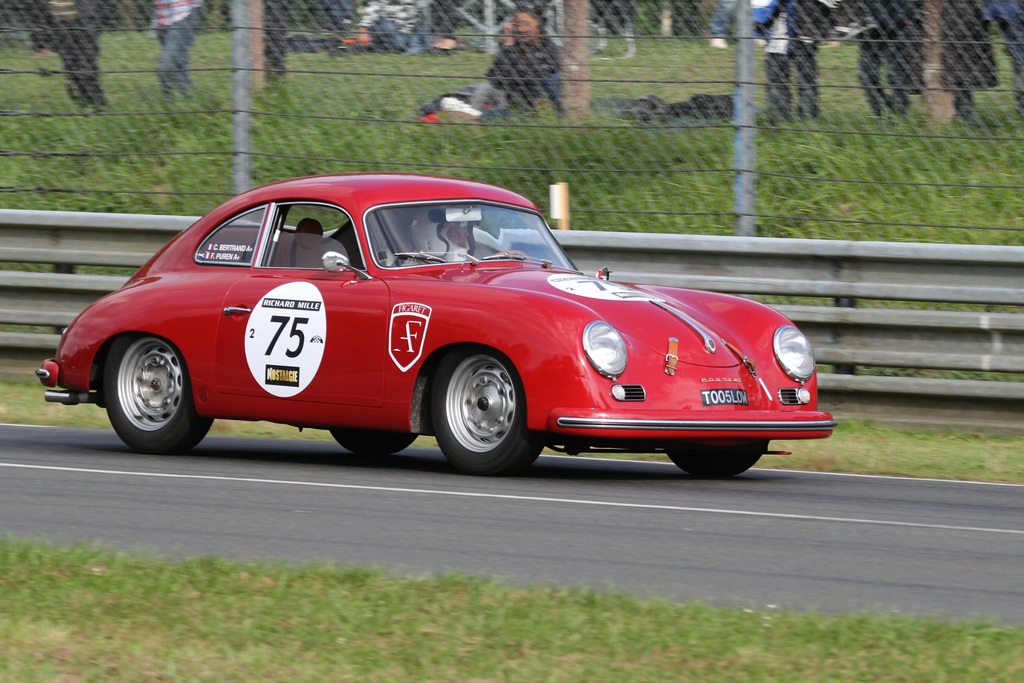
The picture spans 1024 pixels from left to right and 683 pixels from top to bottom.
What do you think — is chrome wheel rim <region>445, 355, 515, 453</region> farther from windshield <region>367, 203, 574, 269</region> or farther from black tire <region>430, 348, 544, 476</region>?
windshield <region>367, 203, 574, 269</region>

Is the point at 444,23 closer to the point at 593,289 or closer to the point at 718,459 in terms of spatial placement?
the point at 593,289

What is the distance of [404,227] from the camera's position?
8312 mm

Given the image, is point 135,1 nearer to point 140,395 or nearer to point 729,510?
point 140,395

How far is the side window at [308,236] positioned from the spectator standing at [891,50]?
13.5 feet

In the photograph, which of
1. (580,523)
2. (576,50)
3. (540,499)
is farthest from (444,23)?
(580,523)

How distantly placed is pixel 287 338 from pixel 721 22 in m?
4.36

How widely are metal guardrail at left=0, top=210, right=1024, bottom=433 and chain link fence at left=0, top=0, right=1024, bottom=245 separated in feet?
1.22

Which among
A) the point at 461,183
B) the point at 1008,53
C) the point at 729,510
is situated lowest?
the point at 729,510

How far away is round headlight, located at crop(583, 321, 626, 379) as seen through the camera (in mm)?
7223

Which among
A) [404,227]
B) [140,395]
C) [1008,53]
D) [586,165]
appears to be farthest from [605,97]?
[140,395]

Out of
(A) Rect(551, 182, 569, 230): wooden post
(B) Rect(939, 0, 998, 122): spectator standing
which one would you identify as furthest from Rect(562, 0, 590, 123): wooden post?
(B) Rect(939, 0, 998, 122): spectator standing

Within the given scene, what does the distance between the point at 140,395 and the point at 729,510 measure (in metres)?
3.45

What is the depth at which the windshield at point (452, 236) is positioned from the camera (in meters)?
8.23

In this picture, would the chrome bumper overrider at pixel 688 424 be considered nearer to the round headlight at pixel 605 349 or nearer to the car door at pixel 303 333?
the round headlight at pixel 605 349
